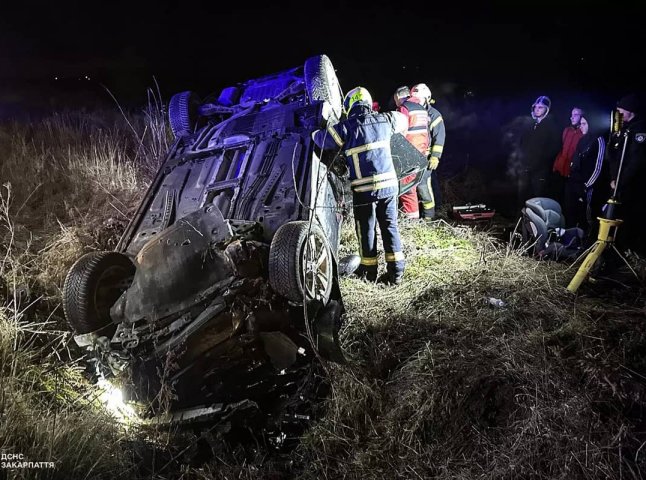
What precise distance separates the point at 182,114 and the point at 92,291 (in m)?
2.91

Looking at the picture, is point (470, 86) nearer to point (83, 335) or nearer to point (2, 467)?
point (83, 335)

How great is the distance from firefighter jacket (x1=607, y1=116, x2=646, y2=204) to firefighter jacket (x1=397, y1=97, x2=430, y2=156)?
7.62 feet

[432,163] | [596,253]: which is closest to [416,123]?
[432,163]

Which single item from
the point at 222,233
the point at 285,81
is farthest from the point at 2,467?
the point at 285,81

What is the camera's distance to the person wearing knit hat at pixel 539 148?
5.89 m

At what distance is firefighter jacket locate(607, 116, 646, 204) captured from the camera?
3457 millimetres

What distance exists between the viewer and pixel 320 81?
4.53 metres

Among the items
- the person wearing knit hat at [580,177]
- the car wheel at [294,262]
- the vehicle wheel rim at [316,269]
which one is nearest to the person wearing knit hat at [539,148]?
the person wearing knit hat at [580,177]

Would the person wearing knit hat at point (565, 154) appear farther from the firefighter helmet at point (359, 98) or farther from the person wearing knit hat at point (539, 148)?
the firefighter helmet at point (359, 98)

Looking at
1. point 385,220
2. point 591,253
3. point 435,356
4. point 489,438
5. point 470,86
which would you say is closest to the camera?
point 489,438

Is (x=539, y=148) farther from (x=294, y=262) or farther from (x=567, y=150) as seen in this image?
(x=294, y=262)

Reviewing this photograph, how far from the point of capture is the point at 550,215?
442cm

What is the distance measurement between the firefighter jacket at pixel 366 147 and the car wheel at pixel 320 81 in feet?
2.20

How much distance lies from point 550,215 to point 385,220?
6.38 ft
